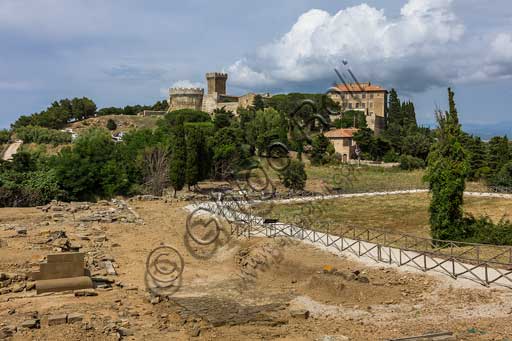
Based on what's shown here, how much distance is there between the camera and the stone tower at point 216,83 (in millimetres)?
98062

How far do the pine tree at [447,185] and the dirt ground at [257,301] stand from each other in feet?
16.7

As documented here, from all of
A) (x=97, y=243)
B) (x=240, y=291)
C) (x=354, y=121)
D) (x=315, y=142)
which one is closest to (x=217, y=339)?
(x=240, y=291)

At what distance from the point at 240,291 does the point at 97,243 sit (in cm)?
1024

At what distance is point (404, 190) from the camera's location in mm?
42906

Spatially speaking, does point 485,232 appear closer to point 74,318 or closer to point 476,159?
point 74,318

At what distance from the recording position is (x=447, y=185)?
795 inches

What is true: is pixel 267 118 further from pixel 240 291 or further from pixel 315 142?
pixel 240 291

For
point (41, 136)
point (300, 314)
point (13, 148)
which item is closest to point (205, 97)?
point (41, 136)

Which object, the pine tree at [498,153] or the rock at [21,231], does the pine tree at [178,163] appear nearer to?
the rock at [21,231]

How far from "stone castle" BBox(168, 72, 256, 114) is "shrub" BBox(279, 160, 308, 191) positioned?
Answer: 5502 centimetres

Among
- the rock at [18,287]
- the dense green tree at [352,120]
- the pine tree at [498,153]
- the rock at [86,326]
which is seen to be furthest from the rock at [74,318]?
the dense green tree at [352,120]

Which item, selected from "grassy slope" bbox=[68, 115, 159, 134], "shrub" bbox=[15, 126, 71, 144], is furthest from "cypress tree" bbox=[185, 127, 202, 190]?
"grassy slope" bbox=[68, 115, 159, 134]

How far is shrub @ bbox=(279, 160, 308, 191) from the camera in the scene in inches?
1565

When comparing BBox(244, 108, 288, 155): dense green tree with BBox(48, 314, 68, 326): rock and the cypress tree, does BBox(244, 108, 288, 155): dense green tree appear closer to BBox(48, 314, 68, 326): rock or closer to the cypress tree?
the cypress tree
